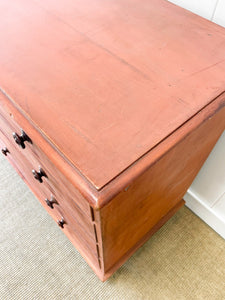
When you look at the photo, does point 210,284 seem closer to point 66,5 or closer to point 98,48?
point 98,48

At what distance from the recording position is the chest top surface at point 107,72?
0.39 meters

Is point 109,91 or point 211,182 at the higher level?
point 109,91

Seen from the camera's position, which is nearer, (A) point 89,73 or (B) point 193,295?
(A) point 89,73

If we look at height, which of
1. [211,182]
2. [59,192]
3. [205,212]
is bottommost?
[205,212]

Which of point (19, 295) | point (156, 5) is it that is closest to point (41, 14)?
point (156, 5)

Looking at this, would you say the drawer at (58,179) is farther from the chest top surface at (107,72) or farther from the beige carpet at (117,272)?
the beige carpet at (117,272)

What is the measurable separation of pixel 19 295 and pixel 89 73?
34.2 inches

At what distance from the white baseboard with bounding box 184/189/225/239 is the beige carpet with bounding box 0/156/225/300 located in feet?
0.10

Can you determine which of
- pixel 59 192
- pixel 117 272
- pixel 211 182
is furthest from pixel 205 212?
pixel 59 192

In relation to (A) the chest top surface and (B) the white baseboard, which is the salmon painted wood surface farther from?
(B) the white baseboard

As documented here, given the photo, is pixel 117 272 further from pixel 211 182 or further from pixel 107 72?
pixel 107 72

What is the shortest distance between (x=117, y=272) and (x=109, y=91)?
0.76m

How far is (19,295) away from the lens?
89cm

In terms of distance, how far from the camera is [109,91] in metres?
0.45
